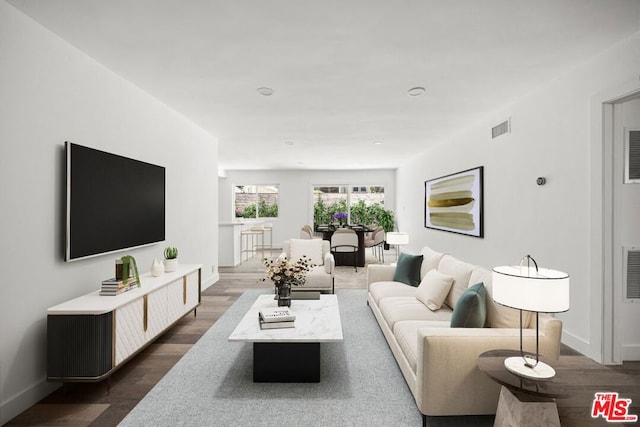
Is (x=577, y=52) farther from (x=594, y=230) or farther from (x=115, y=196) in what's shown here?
(x=115, y=196)

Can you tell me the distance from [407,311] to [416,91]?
7.57 feet

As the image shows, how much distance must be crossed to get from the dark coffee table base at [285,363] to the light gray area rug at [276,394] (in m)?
0.06

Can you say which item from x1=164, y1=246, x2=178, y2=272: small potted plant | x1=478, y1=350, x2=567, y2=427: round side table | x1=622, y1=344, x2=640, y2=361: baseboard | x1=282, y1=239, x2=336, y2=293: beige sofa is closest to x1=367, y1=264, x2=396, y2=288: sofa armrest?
x1=282, y1=239, x2=336, y2=293: beige sofa

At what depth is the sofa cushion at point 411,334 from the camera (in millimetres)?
2232

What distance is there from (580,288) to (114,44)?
444 cm

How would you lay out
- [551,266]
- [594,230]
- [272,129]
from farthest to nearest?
[272,129], [551,266], [594,230]

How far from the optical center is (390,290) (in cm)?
370

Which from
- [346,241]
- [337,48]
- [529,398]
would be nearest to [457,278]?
[529,398]

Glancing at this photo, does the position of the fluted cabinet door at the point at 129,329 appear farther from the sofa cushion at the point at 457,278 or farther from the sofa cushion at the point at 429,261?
the sofa cushion at the point at 429,261

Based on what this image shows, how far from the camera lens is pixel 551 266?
3283mm

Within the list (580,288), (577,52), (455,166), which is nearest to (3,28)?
(577,52)

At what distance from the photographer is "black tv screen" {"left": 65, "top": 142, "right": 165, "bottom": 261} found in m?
2.53

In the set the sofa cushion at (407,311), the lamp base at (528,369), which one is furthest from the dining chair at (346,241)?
the lamp base at (528,369)

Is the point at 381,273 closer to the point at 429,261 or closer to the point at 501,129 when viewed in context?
the point at 429,261
